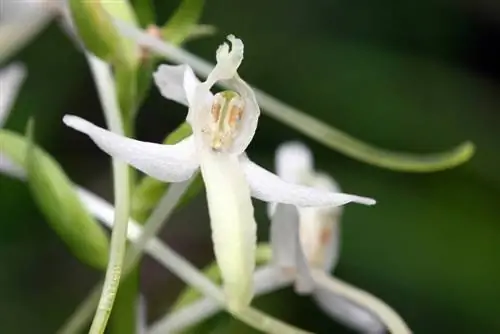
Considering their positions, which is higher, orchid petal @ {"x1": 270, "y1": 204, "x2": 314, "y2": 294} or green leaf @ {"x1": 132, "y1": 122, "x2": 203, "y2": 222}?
orchid petal @ {"x1": 270, "y1": 204, "x2": 314, "y2": 294}

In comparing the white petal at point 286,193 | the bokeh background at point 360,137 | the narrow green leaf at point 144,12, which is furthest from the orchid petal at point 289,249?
the bokeh background at point 360,137

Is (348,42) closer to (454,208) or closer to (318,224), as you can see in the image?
(454,208)

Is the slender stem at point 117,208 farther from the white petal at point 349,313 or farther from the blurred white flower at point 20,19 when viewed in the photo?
the white petal at point 349,313

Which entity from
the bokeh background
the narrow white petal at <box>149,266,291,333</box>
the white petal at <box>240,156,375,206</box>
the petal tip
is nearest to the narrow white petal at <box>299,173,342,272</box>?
the narrow white petal at <box>149,266,291,333</box>

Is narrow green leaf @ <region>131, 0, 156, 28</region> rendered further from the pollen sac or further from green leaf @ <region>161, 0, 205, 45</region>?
the pollen sac

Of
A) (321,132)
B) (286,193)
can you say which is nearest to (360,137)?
(321,132)

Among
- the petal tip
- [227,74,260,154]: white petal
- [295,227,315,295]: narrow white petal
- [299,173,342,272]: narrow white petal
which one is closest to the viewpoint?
the petal tip

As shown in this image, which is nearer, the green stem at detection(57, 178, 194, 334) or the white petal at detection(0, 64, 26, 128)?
the green stem at detection(57, 178, 194, 334)
